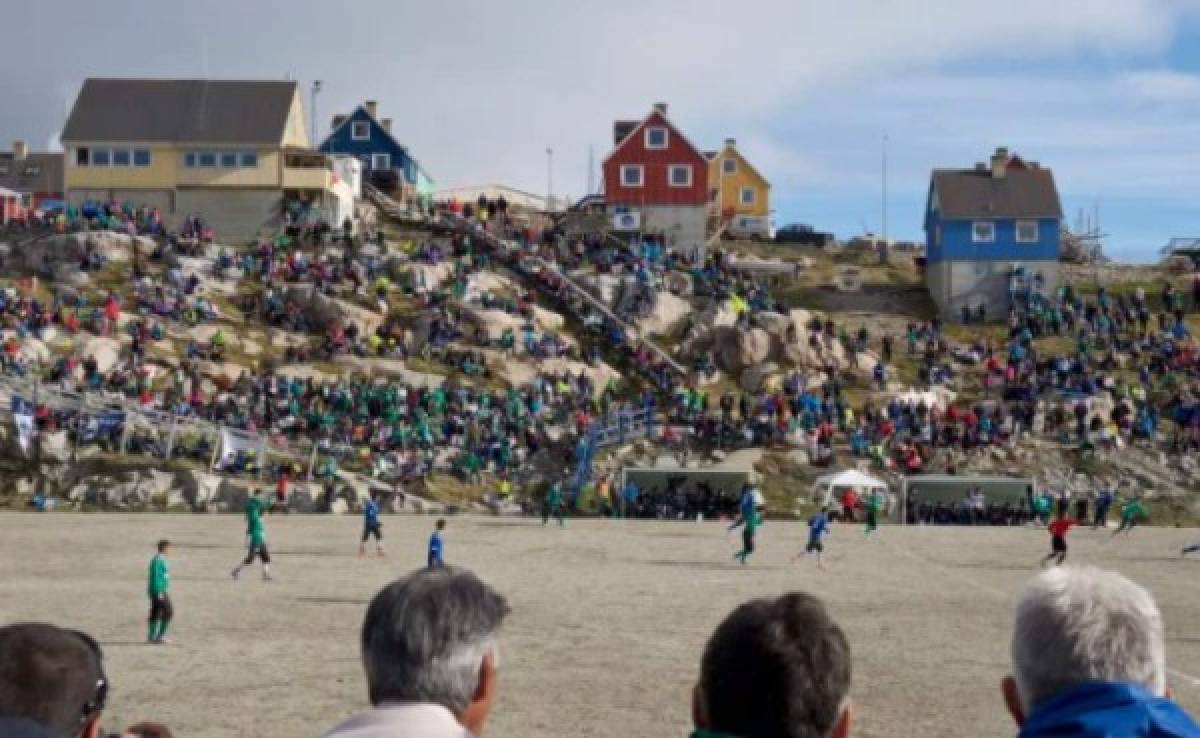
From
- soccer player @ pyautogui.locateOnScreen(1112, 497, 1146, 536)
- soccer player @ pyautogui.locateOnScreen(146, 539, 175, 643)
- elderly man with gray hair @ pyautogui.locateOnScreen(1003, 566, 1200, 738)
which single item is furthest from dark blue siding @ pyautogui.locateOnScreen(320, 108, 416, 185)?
elderly man with gray hair @ pyautogui.locateOnScreen(1003, 566, 1200, 738)

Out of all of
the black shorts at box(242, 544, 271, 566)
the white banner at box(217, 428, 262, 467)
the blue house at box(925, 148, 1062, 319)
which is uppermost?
the blue house at box(925, 148, 1062, 319)

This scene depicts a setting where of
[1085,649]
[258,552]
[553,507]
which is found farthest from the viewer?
[553,507]

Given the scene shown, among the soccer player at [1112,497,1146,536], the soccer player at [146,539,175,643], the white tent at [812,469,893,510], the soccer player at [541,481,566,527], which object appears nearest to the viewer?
the soccer player at [146,539,175,643]

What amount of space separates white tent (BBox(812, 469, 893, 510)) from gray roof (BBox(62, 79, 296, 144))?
1553 inches

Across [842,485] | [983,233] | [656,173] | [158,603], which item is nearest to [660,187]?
[656,173]

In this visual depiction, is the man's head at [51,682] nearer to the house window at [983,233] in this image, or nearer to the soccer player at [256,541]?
the soccer player at [256,541]

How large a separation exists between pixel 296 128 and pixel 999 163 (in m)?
37.3

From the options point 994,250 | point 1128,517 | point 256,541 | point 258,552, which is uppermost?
point 994,250

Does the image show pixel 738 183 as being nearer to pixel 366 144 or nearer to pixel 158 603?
pixel 366 144

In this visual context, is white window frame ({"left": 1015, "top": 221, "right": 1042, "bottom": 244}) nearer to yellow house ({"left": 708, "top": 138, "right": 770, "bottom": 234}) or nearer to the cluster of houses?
the cluster of houses

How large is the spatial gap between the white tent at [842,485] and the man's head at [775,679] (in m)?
42.2

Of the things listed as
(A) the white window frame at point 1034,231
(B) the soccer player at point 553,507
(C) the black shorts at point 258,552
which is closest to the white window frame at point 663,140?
(A) the white window frame at point 1034,231

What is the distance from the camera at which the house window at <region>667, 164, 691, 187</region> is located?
3307 inches

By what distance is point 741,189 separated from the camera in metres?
108
